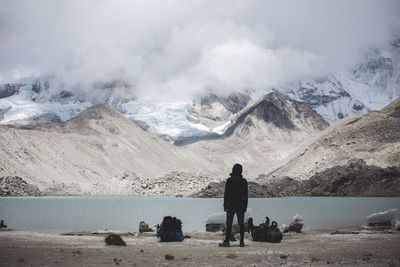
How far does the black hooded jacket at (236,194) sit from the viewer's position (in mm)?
22219

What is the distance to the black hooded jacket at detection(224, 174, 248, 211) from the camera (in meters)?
22.2

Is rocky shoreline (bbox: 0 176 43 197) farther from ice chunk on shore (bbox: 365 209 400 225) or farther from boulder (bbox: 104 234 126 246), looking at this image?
boulder (bbox: 104 234 126 246)

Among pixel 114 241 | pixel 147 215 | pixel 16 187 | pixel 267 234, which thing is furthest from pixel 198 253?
pixel 16 187

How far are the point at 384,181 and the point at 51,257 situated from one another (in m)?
130

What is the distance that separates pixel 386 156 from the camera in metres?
162

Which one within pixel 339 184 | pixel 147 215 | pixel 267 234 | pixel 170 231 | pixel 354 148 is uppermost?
pixel 354 148

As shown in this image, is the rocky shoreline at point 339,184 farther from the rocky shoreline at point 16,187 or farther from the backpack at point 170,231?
the backpack at point 170,231

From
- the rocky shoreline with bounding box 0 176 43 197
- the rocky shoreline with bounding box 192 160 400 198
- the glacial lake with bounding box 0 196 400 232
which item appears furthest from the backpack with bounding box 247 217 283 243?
the rocky shoreline with bounding box 0 176 43 197

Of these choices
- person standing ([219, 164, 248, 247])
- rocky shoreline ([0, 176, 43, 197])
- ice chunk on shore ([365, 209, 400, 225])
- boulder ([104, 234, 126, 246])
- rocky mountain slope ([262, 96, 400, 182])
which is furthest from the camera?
rocky mountain slope ([262, 96, 400, 182])

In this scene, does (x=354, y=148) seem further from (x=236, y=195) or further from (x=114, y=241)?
(x=114, y=241)

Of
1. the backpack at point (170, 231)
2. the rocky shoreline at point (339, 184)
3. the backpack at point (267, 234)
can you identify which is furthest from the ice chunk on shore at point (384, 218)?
the rocky shoreline at point (339, 184)

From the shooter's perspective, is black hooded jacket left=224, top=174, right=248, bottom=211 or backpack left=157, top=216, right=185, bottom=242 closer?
black hooded jacket left=224, top=174, right=248, bottom=211

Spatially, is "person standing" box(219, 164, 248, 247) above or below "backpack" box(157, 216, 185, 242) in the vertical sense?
above

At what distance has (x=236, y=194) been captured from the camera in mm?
22344
